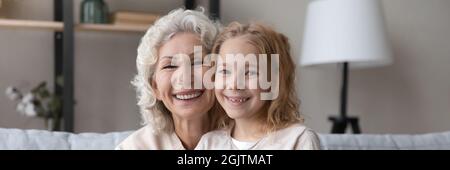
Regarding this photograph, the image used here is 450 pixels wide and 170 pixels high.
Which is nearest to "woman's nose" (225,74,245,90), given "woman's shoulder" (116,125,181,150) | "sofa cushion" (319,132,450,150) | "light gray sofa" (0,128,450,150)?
"woman's shoulder" (116,125,181,150)

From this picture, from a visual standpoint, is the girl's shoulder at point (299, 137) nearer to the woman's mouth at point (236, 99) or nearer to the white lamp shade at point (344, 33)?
the woman's mouth at point (236, 99)

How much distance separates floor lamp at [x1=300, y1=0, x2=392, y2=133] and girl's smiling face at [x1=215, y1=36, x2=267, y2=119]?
0.86m

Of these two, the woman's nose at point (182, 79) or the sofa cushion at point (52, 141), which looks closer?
the woman's nose at point (182, 79)

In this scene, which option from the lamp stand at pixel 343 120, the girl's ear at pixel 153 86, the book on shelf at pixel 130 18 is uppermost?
the book on shelf at pixel 130 18

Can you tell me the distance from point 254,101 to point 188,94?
0.06 m

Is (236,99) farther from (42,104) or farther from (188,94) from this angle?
(42,104)

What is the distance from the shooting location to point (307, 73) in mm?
1633

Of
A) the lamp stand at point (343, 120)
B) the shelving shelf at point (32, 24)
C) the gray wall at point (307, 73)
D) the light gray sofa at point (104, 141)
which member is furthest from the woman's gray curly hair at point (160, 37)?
the lamp stand at point (343, 120)

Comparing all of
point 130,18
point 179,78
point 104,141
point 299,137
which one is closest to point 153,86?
point 179,78

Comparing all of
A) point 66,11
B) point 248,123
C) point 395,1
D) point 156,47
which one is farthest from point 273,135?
point 395,1

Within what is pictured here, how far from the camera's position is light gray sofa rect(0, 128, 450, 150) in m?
0.65

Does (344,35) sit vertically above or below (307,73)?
above

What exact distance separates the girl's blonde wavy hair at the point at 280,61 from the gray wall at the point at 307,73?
611 mm

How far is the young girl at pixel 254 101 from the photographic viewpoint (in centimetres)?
37
